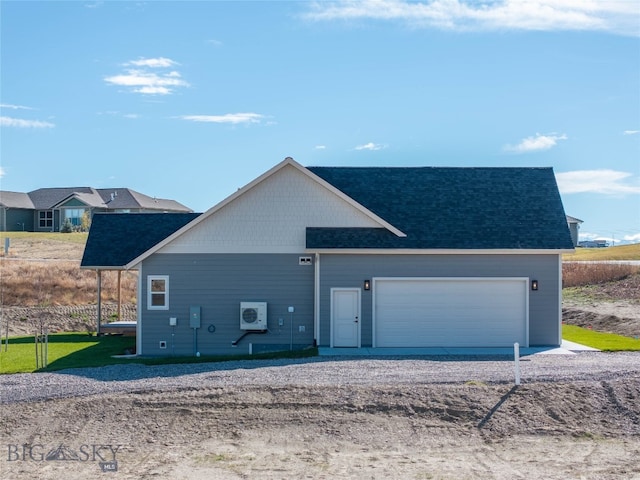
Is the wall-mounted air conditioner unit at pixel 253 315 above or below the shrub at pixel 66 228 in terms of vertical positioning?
below

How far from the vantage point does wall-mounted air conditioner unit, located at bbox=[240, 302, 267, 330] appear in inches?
869

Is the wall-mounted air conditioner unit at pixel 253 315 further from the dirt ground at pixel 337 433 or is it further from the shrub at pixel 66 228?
the shrub at pixel 66 228

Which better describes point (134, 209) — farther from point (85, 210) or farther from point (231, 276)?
point (231, 276)

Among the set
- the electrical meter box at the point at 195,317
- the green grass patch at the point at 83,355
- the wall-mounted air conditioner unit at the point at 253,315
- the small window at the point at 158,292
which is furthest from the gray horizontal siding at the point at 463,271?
the small window at the point at 158,292

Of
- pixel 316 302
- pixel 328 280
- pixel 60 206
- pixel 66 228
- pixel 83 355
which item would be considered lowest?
pixel 83 355

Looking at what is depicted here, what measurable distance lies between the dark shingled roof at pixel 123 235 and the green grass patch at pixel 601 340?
1402cm

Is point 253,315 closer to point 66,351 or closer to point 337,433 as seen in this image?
point 66,351

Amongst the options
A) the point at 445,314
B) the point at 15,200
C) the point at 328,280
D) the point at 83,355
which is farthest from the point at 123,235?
the point at 15,200

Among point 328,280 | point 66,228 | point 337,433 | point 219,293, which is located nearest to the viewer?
point 337,433

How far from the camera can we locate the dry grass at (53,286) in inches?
1411

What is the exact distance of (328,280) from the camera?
2208 centimetres

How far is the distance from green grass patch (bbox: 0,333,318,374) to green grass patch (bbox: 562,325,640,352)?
28.6 feet

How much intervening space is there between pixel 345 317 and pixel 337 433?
955 centimetres

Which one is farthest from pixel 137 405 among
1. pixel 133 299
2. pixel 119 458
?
pixel 133 299
